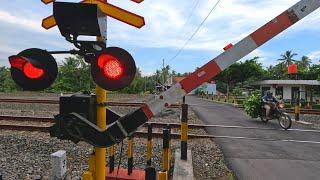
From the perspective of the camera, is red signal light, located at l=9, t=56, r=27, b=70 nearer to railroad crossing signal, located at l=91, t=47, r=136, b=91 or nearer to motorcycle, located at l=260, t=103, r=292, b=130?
railroad crossing signal, located at l=91, t=47, r=136, b=91

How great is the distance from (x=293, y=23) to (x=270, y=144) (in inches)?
296

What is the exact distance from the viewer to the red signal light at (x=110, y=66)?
2.47m

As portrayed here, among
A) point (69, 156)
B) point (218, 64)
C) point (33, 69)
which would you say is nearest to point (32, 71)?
point (33, 69)

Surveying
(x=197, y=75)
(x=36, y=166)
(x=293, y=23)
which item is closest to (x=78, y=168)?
(x=36, y=166)

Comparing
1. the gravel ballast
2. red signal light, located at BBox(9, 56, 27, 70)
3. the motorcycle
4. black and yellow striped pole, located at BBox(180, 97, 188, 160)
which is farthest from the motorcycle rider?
red signal light, located at BBox(9, 56, 27, 70)

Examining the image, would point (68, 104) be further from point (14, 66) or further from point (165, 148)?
point (165, 148)

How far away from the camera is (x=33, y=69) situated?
2.65 m

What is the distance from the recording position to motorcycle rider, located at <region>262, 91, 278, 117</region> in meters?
14.6

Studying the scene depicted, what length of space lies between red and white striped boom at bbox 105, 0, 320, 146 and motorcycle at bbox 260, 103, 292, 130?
432 inches

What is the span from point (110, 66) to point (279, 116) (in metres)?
12.2

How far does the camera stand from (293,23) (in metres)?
2.52

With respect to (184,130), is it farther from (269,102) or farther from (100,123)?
(269,102)

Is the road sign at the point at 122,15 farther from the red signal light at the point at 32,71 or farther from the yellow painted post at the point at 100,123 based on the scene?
the red signal light at the point at 32,71

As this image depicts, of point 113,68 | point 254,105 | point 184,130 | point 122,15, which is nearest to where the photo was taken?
point 113,68
